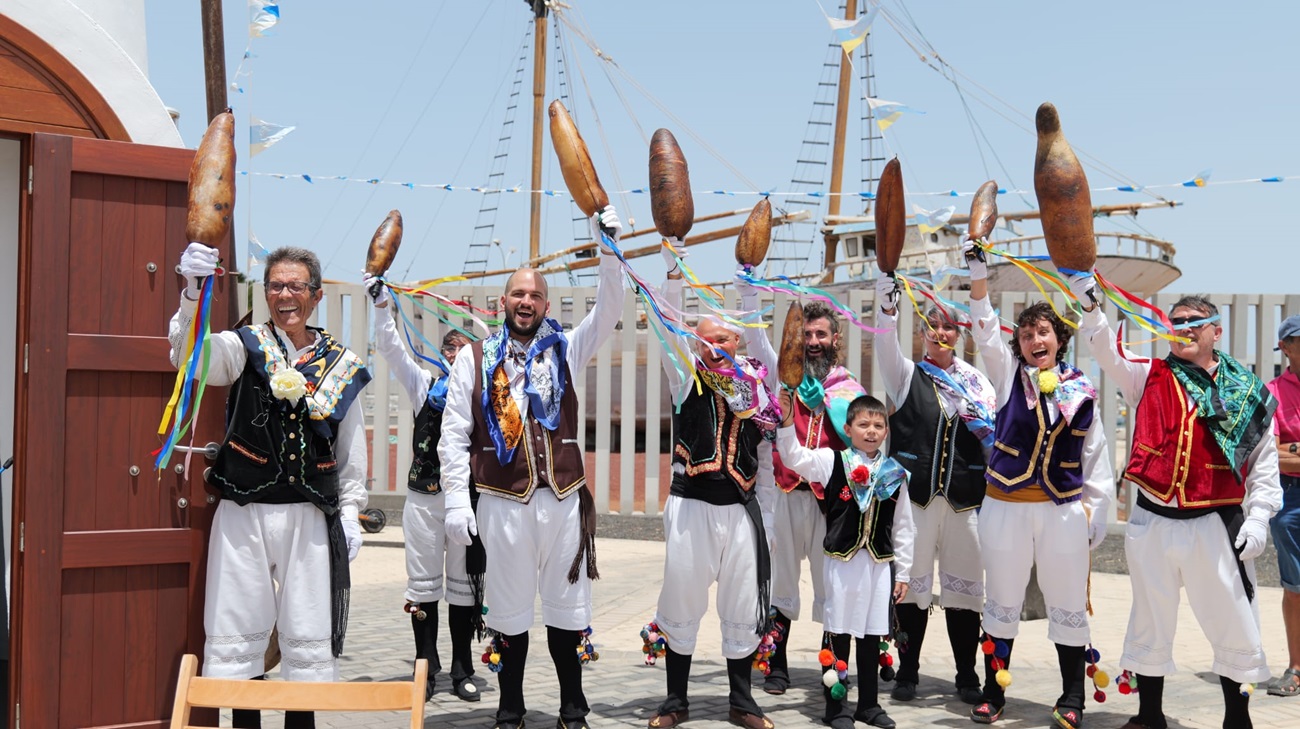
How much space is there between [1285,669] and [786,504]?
284 cm

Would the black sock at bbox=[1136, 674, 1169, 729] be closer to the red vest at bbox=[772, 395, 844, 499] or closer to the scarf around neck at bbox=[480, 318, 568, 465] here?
the red vest at bbox=[772, 395, 844, 499]

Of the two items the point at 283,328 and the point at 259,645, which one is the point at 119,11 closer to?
the point at 283,328

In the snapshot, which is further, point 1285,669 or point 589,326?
point 1285,669

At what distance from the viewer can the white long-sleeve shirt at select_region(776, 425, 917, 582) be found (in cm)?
502

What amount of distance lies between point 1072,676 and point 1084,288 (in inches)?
67.3

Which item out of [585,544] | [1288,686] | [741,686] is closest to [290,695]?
[585,544]

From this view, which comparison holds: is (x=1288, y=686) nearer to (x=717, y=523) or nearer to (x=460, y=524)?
(x=717, y=523)

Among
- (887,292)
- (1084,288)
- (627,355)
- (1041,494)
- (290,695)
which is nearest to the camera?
(290,695)

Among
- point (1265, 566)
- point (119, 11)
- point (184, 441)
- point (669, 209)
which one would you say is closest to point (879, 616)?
point (669, 209)

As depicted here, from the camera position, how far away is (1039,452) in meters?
4.92

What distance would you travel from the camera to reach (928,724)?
5.03 metres

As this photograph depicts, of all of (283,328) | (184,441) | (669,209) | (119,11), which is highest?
(119,11)

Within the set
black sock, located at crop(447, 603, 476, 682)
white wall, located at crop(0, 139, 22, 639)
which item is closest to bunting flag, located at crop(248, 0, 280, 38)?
white wall, located at crop(0, 139, 22, 639)

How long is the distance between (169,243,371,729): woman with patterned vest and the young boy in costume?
1957 millimetres
